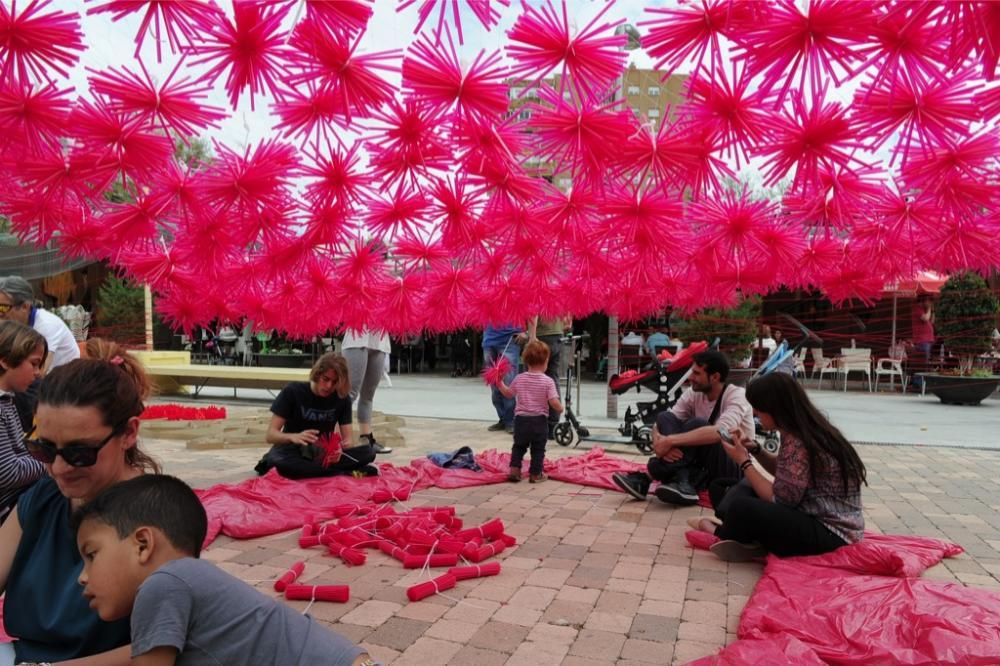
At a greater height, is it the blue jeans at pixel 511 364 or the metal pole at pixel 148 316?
the metal pole at pixel 148 316

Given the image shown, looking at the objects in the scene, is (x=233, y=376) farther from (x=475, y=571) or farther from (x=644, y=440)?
(x=475, y=571)

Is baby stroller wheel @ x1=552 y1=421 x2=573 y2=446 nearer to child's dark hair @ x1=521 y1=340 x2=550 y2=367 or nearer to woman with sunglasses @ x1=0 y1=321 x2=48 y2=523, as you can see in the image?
child's dark hair @ x1=521 y1=340 x2=550 y2=367

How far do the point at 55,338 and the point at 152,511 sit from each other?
2.85m

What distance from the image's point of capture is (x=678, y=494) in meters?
4.83

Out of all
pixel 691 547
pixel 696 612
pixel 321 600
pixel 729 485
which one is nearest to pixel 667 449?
pixel 729 485

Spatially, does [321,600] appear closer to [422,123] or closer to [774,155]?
[422,123]

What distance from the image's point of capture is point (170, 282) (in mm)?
3662

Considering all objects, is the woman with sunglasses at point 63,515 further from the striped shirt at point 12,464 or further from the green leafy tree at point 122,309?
the green leafy tree at point 122,309

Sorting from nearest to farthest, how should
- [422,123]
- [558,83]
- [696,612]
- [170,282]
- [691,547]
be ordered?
[558,83] < [422,123] < [696,612] < [170,282] < [691,547]

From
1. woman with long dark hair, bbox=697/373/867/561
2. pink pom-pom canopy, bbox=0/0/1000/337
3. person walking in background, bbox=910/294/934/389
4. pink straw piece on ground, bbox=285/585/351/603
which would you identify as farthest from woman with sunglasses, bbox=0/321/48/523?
person walking in background, bbox=910/294/934/389

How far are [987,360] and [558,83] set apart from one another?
47.7ft

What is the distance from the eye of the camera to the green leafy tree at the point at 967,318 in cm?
1274

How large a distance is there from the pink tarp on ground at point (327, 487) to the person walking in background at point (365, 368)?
0.98 m

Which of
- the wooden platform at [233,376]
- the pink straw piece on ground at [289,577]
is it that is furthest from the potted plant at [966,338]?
the pink straw piece on ground at [289,577]
